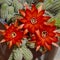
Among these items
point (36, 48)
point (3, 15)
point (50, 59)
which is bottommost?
point (50, 59)

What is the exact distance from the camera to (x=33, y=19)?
707 millimetres

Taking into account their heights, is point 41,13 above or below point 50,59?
above

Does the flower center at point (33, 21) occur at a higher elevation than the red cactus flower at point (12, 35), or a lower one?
higher

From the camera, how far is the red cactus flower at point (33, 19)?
699mm

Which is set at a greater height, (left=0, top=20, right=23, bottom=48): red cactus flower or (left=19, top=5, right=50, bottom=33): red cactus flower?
(left=19, top=5, right=50, bottom=33): red cactus flower

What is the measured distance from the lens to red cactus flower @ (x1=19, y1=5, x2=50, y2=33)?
70 cm

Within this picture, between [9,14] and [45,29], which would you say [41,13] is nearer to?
[45,29]

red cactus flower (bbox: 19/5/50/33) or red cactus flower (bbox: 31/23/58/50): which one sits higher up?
red cactus flower (bbox: 19/5/50/33)

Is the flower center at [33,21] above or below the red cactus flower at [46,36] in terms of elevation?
above

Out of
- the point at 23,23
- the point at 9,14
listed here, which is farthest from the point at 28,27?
the point at 9,14

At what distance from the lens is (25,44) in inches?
29.4

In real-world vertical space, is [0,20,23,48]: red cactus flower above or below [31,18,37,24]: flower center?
below

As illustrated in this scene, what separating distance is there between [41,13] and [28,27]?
0.22ft

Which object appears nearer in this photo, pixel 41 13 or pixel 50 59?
pixel 41 13
